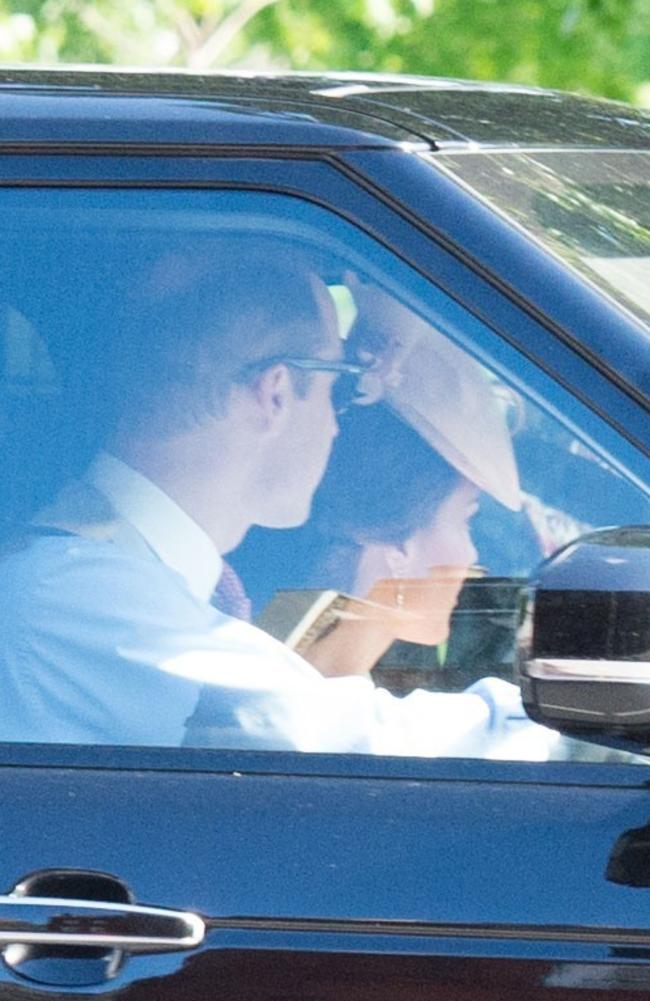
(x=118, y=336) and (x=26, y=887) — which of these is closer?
(x=26, y=887)

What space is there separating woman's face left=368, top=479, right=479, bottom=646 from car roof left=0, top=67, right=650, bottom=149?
393 millimetres

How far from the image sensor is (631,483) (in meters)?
1.82

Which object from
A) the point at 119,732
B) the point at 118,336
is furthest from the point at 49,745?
the point at 118,336

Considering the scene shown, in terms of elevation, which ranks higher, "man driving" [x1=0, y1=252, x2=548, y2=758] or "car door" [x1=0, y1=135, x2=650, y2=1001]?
"man driving" [x1=0, y1=252, x2=548, y2=758]

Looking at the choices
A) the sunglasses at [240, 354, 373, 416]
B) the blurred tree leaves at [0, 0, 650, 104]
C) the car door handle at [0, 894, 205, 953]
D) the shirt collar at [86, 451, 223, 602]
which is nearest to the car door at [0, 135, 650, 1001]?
the car door handle at [0, 894, 205, 953]

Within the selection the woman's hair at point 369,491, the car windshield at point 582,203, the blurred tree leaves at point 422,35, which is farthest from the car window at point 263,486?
the blurred tree leaves at point 422,35

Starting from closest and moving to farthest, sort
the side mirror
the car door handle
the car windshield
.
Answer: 1. the side mirror
2. the car door handle
3. the car windshield

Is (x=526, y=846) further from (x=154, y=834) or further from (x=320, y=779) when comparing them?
(x=154, y=834)

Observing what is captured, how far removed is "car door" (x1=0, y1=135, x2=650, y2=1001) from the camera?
1.72 m

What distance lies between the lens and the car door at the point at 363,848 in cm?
172

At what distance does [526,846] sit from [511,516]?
35cm

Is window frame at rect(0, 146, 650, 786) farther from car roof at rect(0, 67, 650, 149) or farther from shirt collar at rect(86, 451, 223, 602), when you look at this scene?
shirt collar at rect(86, 451, 223, 602)

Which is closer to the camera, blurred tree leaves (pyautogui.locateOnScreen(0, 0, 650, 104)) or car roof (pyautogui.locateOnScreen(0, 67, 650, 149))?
car roof (pyautogui.locateOnScreen(0, 67, 650, 149))

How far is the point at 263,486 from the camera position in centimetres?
198
